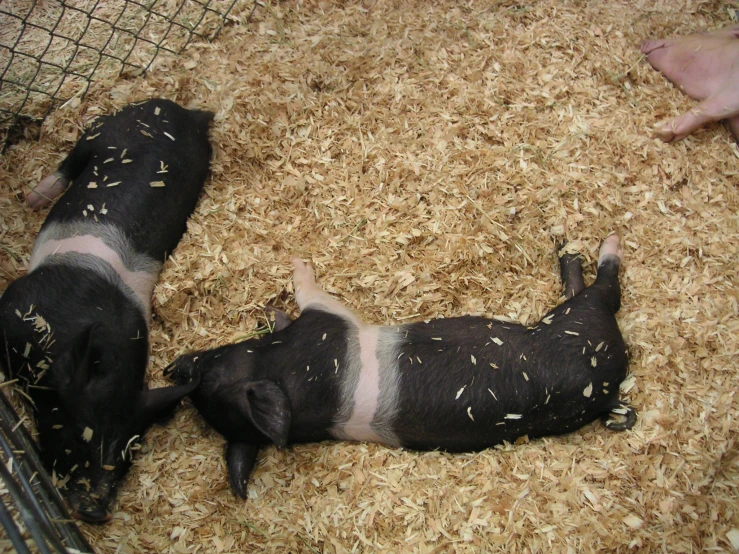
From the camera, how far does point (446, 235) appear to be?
11.3ft

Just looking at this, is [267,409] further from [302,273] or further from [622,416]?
[622,416]

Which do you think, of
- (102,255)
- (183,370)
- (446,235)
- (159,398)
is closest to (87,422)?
(159,398)

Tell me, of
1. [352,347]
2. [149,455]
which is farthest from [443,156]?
[149,455]

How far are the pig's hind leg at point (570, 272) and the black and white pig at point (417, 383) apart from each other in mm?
206

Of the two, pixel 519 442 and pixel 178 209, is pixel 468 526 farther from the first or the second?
pixel 178 209

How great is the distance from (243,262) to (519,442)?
73.2 inches

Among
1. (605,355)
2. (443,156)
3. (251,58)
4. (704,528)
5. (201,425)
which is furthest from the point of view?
(251,58)

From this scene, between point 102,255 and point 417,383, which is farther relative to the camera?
point 102,255

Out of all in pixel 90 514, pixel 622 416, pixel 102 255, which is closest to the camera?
pixel 90 514

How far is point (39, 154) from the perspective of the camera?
3820mm

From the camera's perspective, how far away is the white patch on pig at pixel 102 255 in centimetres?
324

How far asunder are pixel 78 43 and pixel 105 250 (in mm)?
1553

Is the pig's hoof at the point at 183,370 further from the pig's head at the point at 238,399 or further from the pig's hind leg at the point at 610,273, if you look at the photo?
the pig's hind leg at the point at 610,273

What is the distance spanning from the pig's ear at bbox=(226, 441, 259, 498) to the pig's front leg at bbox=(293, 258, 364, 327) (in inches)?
31.6
